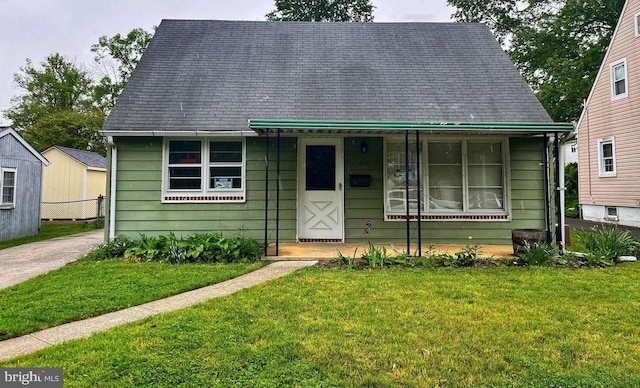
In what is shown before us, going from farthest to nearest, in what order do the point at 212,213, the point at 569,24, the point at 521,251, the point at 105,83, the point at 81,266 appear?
the point at 105,83 < the point at 569,24 < the point at 212,213 < the point at 521,251 < the point at 81,266

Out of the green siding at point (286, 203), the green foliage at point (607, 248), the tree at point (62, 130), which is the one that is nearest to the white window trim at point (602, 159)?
the green siding at point (286, 203)

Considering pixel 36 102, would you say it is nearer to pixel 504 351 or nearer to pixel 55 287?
pixel 55 287

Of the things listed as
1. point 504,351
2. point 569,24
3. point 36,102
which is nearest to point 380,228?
point 504,351

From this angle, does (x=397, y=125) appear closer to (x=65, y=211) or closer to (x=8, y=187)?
(x=8, y=187)

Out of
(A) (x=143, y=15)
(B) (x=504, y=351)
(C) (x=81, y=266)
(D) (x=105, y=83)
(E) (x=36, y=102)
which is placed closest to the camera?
(B) (x=504, y=351)

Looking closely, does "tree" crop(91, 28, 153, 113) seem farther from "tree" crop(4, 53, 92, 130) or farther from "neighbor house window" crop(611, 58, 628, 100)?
"neighbor house window" crop(611, 58, 628, 100)

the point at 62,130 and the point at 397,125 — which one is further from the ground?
the point at 62,130

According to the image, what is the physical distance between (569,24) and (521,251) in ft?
62.6

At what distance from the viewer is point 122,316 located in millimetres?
3580

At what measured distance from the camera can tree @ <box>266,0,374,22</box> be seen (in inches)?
859

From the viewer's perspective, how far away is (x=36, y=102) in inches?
1099

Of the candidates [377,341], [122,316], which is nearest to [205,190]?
[122,316]

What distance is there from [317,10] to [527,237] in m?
20.4

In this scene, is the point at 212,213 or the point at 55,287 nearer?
the point at 55,287
